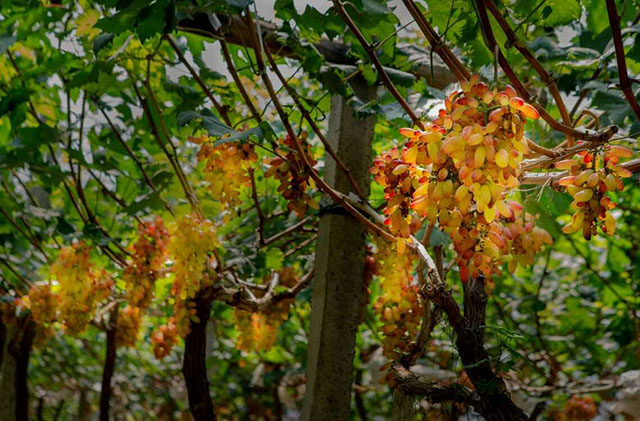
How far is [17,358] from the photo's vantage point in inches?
106

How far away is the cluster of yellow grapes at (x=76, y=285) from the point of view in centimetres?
185

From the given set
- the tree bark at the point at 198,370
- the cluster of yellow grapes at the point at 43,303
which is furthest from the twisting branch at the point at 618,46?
the cluster of yellow grapes at the point at 43,303

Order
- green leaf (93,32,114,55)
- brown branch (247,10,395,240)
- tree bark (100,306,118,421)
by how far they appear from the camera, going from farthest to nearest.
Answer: tree bark (100,306,118,421) < green leaf (93,32,114,55) < brown branch (247,10,395,240)

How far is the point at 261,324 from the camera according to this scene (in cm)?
196

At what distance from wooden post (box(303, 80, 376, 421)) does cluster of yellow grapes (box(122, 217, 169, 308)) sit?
1.65 ft

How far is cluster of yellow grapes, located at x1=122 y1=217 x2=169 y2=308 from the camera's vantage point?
70.4 inches

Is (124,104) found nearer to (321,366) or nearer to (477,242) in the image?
(321,366)

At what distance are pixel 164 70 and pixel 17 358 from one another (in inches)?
63.4

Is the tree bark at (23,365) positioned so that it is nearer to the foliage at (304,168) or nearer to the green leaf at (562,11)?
the foliage at (304,168)

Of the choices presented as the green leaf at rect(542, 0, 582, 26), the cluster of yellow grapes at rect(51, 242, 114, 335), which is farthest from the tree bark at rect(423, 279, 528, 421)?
the cluster of yellow grapes at rect(51, 242, 114, 335)

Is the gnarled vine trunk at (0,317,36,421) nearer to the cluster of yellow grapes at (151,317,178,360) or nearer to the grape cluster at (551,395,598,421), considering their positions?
the cluster of yellow grapes at (151,317,178,360)

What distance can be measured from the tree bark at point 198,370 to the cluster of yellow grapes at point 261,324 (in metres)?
0.12

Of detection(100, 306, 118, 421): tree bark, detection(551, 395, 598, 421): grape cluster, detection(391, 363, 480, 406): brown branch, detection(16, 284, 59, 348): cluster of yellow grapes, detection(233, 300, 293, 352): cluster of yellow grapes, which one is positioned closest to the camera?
detection(391, 363, 480, 406): brown branch

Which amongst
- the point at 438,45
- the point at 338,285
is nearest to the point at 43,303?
the point at 338,285
